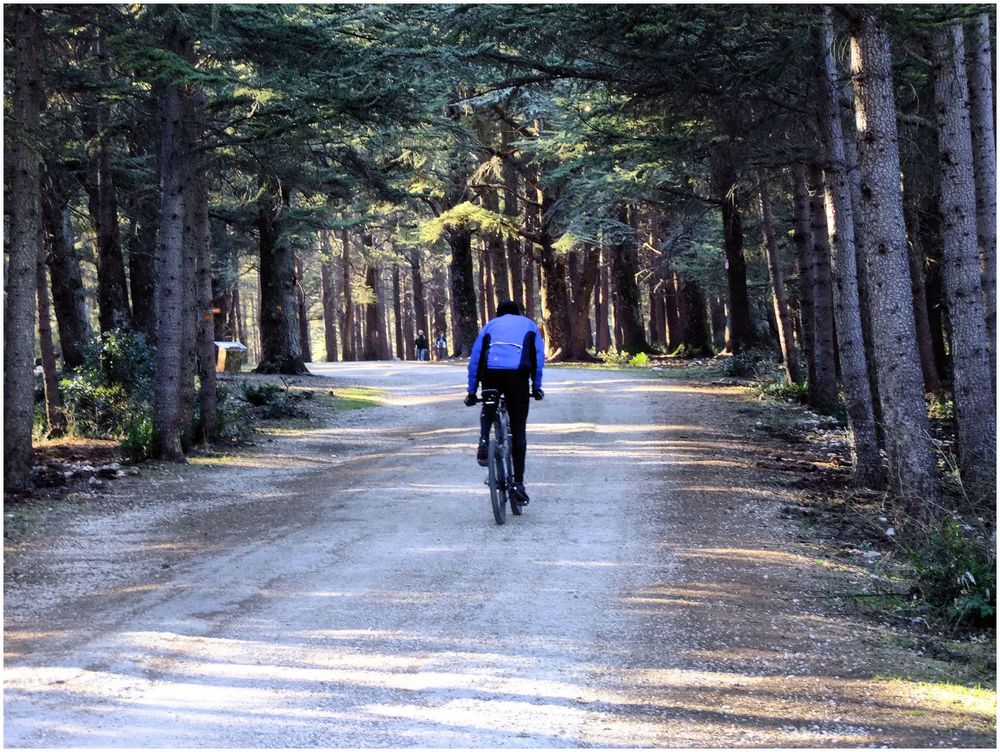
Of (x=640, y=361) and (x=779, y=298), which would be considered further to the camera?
(x=640, y=361)

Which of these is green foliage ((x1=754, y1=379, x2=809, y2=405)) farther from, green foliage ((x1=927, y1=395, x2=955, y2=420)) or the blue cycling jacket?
the blue cycling jacket

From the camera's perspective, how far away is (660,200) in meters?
28.5

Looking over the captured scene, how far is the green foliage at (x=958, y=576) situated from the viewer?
7.21m

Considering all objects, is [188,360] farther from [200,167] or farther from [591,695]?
[591,695]

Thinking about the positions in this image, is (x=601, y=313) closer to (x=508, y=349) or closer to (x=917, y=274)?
(x=917, y=274)

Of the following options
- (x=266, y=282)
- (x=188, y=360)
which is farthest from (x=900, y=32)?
(x=266, y=282)

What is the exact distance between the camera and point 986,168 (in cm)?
1261

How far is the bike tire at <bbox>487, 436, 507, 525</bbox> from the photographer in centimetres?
998

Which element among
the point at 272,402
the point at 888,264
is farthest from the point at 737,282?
the point at 888,264

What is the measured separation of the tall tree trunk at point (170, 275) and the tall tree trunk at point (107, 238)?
2.81 metres

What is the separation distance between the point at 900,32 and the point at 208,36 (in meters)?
8.58

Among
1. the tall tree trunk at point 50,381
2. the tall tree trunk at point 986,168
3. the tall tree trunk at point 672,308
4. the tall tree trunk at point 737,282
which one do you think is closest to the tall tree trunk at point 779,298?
the tall tree trunk at point 737,282

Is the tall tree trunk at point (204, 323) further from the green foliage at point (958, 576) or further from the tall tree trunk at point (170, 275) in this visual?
the green foliage at point (958, 576)

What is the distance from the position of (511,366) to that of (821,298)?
9.01 meters
